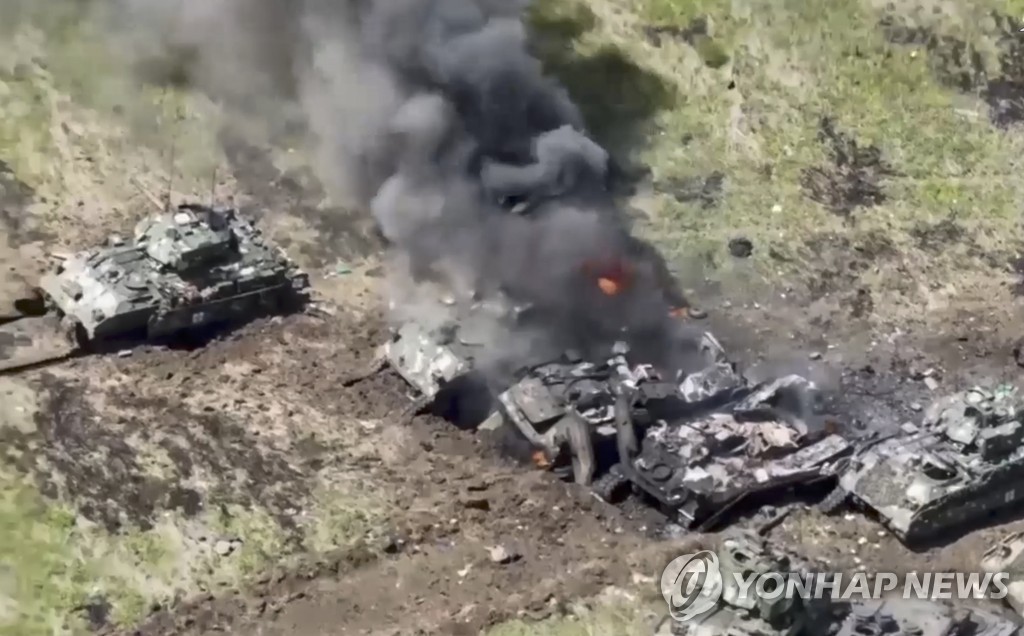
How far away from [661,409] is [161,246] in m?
7.88

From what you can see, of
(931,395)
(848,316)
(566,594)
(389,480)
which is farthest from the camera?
(848,316)

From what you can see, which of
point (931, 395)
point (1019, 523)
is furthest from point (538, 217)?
point (1019, 523)

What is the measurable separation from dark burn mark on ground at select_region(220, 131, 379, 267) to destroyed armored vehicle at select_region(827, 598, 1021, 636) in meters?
10.7

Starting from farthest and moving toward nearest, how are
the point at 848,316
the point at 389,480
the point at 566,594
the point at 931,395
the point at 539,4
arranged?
the point at 539,4 → the point at 848,316 → the point at 931,395 → the point at 389,480 → the point at 566,594

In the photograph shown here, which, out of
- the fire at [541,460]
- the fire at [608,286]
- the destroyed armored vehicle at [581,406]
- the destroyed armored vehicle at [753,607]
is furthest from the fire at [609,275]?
the destroyed armored vehicle at [753,607]

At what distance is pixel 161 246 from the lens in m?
20.3

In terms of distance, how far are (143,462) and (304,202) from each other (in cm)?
714

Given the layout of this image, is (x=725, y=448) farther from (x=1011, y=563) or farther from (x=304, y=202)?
(x=304, y=202)

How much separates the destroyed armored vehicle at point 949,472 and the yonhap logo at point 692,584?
2.43 metres

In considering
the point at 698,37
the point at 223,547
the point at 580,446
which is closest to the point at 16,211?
the point at 223,547

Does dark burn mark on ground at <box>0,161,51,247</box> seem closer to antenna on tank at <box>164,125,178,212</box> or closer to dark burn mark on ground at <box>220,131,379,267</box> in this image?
antenna on tank at <box>164,125,178,212</box>

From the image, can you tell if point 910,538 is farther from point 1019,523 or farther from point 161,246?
point 161,246

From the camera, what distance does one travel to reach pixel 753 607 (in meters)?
14.9

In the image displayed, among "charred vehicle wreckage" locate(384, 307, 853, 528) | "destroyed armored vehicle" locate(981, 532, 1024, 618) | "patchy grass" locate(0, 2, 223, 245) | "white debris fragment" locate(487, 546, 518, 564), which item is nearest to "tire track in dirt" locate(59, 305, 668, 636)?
"white debris fragment" locate(487, 546, 518, 564)
